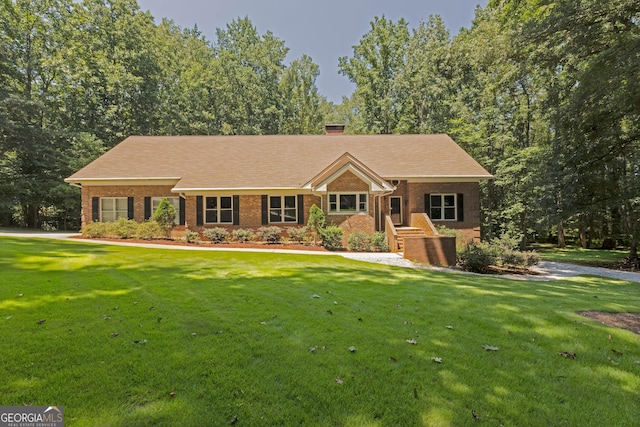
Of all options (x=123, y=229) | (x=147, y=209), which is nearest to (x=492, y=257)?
(x=123, y=229)

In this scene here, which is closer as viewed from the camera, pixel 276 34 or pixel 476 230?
pixel 476 230

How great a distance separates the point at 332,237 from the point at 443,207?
781cm

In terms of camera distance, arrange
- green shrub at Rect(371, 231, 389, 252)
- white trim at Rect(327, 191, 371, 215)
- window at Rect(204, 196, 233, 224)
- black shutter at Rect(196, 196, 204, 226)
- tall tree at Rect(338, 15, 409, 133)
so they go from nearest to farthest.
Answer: green shrub at Rect(371, 231, 389, 252) → white trim at Rect(327, 191, 371, 215) → black shutter at Rect(196, 196, 204, 226) → window at Rect(204, 196, 233, 224) → tall tree at Rect(338, 15, 409, 133)

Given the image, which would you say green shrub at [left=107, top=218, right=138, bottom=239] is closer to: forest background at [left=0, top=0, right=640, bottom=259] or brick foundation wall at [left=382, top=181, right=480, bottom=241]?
forest background at [left=0, top=0, right=640, bottom=259]

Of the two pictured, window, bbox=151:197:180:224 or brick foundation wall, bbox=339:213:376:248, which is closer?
brick foundation wall, bbox=339:213:376:248

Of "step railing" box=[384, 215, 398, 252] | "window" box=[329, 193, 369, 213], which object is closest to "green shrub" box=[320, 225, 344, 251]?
"window" box=[329, 193, 369, 213]

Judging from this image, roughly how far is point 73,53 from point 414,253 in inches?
1336

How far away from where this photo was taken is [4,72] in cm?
2617

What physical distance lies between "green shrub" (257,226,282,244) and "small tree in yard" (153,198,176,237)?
5.15 m

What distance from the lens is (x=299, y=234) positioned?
16.9m

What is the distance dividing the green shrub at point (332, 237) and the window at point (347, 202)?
1.56 meters

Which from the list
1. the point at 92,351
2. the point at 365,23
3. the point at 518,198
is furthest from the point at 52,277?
the point at 365,23

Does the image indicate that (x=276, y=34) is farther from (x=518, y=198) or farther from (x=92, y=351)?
(x=92, y=351)

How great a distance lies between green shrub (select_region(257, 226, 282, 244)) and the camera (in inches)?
664
